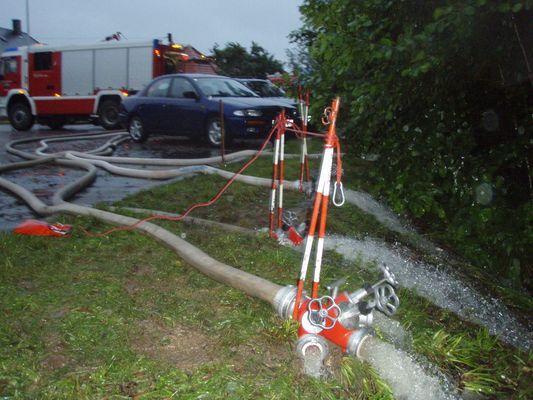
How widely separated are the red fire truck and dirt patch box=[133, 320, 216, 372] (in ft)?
49.3

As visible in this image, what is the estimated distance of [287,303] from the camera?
137 inches

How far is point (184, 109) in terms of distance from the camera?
12.7m

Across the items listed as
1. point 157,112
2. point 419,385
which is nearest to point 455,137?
point 419,385

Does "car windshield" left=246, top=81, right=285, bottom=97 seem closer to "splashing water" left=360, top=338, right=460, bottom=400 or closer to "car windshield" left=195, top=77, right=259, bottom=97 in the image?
"car windshield" left=195, top=77, right=259, bottom=97

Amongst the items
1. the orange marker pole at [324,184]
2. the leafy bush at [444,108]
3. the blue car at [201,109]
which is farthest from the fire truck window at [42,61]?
the orange marker pole at [324,184]

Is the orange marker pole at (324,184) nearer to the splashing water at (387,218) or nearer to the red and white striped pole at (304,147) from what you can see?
the splashing water at (387,218)

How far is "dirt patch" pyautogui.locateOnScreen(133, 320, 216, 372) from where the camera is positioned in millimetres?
3150

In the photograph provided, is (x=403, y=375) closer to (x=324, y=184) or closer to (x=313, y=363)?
(x=313, y=363)

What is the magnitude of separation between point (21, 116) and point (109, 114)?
136 inches

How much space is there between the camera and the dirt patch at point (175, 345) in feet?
10.3

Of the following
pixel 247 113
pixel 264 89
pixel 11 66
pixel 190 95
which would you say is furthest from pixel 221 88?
pixel 11 66

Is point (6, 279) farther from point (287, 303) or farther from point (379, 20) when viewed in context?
point (379, 20)

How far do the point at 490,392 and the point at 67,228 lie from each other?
12.5ft

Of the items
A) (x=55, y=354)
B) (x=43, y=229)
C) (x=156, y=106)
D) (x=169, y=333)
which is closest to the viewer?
(x=55, y=354)
